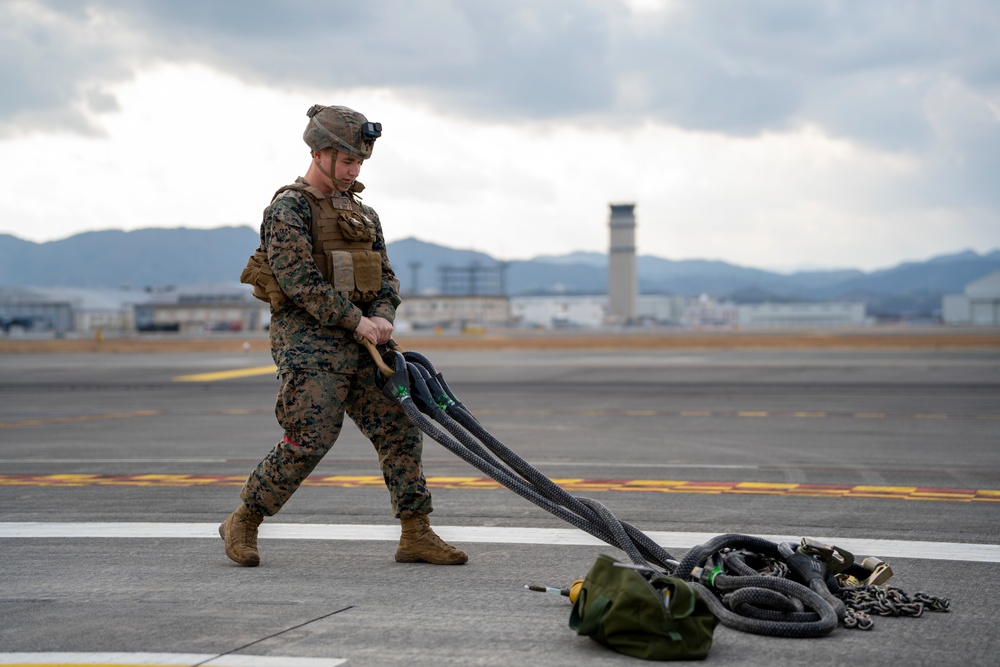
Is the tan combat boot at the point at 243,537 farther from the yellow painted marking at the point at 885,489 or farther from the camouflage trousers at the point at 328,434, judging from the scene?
the yellow painted marking at the point at 885,489

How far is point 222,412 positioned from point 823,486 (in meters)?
10.8

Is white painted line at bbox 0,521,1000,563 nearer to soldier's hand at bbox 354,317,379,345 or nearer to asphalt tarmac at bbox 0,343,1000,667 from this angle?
asphalt tarmac at bbox 0,343,1000,667

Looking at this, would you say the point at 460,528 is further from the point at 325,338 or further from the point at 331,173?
the point at 331,173

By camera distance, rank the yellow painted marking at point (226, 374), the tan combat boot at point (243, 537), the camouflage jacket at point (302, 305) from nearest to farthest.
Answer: the camouflage jacket at point (302, 305)
the tan combat boot at point (243, 537)
the yellow painted marking at point (226, 374)

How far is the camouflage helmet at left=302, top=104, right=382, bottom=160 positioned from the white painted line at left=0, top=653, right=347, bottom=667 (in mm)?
2706

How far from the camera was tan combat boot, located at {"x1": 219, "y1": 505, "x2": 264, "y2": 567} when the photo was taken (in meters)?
5.35

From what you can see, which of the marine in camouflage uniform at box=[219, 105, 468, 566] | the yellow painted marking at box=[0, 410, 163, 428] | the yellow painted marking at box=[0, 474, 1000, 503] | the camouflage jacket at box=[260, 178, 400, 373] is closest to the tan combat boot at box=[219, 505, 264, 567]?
the marine in camouflage uniform at box=[219, 105, 468, 566]

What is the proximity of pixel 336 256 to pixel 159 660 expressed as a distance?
7.61ft

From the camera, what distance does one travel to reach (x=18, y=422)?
15289 millimetres

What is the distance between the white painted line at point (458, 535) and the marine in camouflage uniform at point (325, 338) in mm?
737

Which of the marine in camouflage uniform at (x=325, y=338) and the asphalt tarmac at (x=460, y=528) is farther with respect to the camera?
the marine in camouflage uniform at (x=325, y=338)

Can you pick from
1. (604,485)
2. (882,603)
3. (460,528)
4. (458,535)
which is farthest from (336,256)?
(604,485)

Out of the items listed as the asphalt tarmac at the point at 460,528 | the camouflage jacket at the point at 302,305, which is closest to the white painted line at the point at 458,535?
the asphalt tarmac at the point at 460,528

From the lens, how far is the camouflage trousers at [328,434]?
5.27 m
